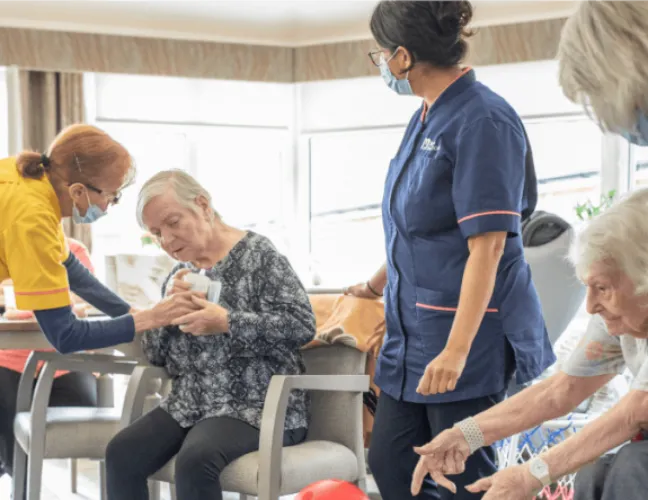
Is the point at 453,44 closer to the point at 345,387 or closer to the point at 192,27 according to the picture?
the point at 345,387

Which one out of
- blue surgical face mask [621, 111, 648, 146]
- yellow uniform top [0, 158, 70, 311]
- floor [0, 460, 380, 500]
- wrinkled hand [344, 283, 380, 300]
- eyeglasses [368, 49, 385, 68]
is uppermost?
eyeglasses [368, 49, 385, 68]

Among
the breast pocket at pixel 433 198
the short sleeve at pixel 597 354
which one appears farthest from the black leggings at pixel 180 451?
the short sleeve at pixel 597 354

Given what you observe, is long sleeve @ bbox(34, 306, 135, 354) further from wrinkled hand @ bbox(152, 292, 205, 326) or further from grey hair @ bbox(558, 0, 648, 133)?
grey hair @ bbox(558, 0, 648, 133)

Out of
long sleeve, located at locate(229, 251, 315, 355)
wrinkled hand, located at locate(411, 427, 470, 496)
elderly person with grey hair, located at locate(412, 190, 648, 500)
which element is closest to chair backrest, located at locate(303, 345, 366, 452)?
long sleeve, located at locate(229, 251, 315, 355)

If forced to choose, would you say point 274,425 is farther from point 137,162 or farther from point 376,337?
point 137,162

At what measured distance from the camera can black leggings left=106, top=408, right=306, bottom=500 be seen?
7.09ft

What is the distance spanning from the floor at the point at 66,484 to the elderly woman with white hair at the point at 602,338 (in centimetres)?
176

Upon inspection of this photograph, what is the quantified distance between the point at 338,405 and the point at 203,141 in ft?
14.9

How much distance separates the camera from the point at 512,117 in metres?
1.77

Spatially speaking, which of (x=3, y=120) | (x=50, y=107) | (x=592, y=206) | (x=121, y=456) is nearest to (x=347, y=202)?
(x=592, y=206)

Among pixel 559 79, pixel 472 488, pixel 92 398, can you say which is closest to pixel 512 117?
pixel 559 79

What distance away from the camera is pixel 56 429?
8.71ft

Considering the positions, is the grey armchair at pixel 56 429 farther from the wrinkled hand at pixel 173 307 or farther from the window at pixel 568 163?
the window at pixel 568 163

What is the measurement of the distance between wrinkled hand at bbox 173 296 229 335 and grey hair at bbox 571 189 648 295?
41.7 inches
